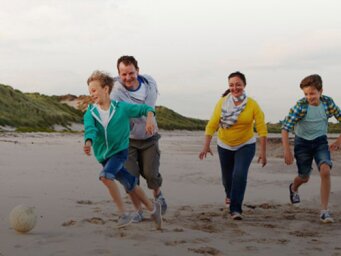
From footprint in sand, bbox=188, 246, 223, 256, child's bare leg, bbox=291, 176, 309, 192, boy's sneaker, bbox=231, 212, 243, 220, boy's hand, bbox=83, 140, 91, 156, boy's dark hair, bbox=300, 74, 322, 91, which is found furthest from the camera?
child's bare leg, bbox=291, 176, 309, 192

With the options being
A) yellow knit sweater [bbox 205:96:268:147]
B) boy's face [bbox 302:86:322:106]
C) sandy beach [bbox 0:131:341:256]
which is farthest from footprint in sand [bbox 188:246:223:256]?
boy's face [bbox 302:86:322:106]

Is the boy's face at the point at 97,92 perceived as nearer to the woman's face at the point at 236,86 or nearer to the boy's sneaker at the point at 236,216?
the woman's face at the point at 236,86

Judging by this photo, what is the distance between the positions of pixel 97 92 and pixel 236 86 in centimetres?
170

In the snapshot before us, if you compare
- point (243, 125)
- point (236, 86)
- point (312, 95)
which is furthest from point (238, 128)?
point (312, 95)

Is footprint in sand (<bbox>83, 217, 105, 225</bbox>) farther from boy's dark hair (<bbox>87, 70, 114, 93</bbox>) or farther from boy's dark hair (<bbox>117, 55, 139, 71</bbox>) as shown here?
boy's dark hair (<bbox>117, 55, 139, 71</bbox>)

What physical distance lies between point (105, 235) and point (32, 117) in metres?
34.6

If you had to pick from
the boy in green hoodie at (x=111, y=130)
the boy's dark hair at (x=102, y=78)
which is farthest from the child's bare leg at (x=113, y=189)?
the boy's dark hair at (x=102, y=78)

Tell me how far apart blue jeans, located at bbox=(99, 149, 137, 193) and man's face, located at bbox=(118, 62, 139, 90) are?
828 millimetres

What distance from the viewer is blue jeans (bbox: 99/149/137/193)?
4.93m

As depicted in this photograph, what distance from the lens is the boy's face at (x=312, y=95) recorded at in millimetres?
5895

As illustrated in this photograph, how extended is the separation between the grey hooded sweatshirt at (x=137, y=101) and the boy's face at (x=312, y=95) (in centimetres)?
168

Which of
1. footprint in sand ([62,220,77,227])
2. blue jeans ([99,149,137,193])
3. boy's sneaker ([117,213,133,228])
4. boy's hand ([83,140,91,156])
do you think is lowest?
footprint in sand ([62,220,77,227])

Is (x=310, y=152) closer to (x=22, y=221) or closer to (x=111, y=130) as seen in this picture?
(x=111, y=130)

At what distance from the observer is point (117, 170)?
4965mm
